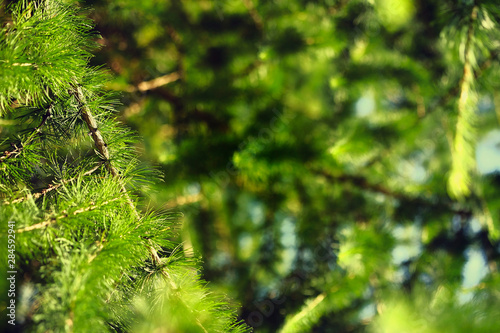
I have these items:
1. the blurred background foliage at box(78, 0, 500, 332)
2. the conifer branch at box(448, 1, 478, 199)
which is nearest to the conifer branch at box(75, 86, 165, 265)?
the blurred background foliage at box(78, 0, 500, 332)

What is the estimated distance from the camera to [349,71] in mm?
Answer: 1202

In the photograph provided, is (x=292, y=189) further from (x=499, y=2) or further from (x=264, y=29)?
(x=499, y=2)

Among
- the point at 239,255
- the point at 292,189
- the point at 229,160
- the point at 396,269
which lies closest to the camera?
the point at 229,160

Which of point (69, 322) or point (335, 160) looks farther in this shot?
point (335, 160)

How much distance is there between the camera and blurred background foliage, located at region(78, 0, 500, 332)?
992 millimetres

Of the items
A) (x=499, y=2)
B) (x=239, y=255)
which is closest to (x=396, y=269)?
(x=239, y=255)

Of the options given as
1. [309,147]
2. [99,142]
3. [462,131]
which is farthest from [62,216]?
[462,131]

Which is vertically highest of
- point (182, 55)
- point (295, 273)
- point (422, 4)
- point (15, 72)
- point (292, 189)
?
point (422, 4)

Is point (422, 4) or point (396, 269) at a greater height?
point (422, 4)

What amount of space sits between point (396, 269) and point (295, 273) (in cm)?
42

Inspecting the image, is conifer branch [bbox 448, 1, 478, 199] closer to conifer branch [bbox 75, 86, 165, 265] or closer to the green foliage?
the green foliage

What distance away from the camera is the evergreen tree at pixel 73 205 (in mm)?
477

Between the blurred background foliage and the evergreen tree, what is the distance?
324 mm

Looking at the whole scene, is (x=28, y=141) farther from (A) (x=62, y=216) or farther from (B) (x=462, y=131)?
(B) (x=462, y=131)
